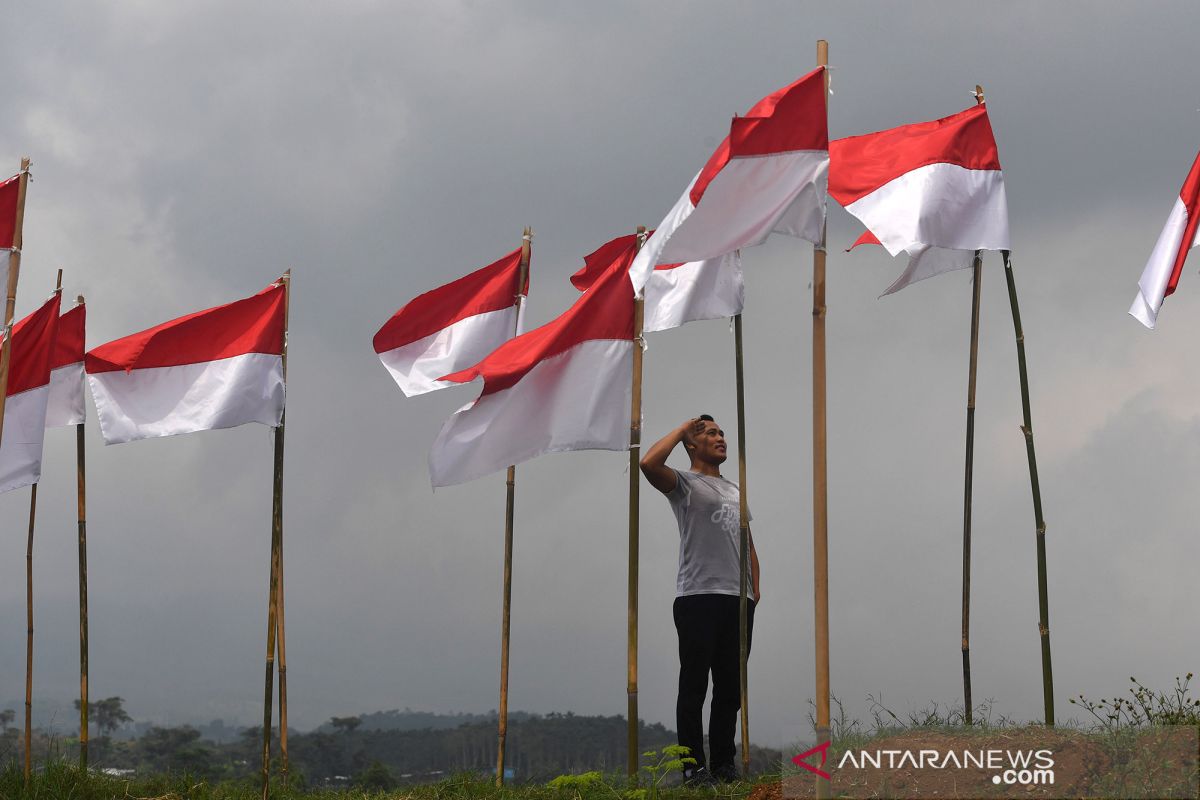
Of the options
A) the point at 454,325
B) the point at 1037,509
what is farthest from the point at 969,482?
the point at 454,325

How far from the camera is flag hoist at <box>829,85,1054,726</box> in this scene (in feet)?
33.2

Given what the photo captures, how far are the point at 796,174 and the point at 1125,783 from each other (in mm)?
4289

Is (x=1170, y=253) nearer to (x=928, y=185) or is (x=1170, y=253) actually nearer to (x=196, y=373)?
(x=928, y=185)

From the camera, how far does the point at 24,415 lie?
43.0 ft

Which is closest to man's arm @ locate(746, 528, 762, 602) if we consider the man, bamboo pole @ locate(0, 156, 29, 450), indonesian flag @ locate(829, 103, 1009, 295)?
the man

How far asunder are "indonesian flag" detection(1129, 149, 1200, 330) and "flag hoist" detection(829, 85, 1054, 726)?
3.93 feet

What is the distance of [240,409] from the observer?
12078mm

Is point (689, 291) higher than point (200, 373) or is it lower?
higher

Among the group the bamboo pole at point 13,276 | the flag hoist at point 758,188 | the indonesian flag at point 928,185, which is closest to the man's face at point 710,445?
the indonesian flag at point 928,185

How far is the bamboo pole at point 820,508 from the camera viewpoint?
753 centimetres

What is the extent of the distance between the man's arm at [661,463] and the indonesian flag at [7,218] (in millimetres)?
6208

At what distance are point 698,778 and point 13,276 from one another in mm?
7440

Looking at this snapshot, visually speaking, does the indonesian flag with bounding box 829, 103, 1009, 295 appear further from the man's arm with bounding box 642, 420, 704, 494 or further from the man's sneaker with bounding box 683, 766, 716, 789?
the man's sneaker with bounding box 683, 766, 716, 789

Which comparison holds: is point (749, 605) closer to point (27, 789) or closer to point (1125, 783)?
point (1125, 783)
